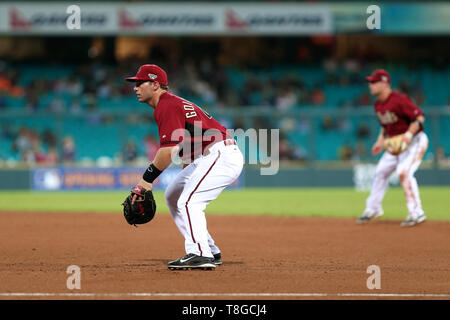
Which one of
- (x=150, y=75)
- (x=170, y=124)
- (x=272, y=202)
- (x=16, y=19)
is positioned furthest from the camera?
(x=16, y=19)

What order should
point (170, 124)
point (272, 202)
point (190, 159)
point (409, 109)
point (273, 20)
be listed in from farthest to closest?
point (273, 20)
point (272, 202)
point (409, 109)
point (190, 159)
point (170, 124)

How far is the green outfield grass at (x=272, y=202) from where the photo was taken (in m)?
13.3

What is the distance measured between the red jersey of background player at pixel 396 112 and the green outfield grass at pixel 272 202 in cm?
206

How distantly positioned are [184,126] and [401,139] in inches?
194

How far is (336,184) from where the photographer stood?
787 inches

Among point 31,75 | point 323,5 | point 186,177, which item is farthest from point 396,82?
point 186,177

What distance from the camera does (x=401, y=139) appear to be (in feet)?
33.6

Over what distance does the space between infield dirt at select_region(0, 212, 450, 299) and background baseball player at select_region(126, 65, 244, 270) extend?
361mm

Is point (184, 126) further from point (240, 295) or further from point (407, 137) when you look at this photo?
point (407, 137)

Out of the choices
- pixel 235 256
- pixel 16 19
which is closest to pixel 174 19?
pixel 16 19

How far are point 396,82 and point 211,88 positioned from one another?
278 inches

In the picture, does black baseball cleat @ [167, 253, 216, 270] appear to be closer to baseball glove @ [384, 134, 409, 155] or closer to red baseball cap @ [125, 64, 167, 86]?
red baseball cap @ [125, 64, 167, 86]

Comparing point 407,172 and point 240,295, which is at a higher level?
point 407,172

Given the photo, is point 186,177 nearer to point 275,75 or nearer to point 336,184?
point 336,184
